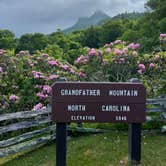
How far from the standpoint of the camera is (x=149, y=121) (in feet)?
32.6

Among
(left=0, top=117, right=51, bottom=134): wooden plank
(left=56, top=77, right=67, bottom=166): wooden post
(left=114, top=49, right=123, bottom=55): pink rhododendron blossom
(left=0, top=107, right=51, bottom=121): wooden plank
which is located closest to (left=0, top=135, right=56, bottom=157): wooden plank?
(left=0, top=117, right=51, bottom=134): wooden plank

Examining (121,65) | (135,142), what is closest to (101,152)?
(135,142)

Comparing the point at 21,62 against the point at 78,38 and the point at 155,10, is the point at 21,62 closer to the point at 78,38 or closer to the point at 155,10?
the point at 155,10

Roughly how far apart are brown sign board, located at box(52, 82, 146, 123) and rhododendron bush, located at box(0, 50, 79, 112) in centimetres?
285

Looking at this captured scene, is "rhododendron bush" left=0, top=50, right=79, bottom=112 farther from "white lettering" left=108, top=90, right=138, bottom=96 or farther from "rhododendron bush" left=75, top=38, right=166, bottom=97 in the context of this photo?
"white lettering" left=108, top=90, right=138, bottom=96

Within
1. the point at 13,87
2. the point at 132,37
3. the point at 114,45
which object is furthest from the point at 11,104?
the point at 132,37

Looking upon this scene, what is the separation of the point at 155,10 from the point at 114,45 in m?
17.9

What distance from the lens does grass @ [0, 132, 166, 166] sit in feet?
26.8

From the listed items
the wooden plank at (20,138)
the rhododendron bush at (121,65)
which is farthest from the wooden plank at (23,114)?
the rhododendron bush at (121,65)

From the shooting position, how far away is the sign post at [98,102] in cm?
750

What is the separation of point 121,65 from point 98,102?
5164 mm

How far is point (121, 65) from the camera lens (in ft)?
41.1

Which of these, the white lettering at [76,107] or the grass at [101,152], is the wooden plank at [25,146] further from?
the white lettering at [76,107]

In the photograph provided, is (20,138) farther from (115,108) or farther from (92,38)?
(92,38)
